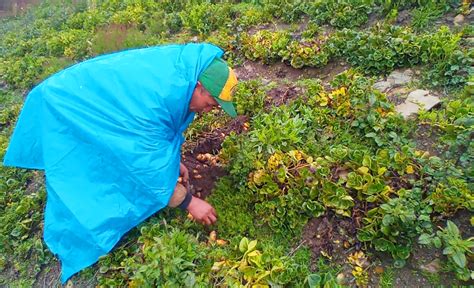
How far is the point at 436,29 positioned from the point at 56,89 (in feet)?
12.4

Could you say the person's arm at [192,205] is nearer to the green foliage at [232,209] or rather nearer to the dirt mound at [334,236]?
Answer: the green foliage at [232,209]

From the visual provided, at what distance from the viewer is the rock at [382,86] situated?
12.4 feet

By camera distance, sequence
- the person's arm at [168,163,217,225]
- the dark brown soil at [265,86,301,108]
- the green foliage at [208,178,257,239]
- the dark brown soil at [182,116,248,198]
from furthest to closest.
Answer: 1. the dark brown soil at [265,86,301,108]
2. the dark brown soil at [182,116,248,198]
3. the green foliage at [208,178,257,239]
4. the person's arm at [168,163,217,225]

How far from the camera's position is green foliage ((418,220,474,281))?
225cm

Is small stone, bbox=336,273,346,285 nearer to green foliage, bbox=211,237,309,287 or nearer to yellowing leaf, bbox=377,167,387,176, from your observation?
green foliage, bbox=211,237,309,287

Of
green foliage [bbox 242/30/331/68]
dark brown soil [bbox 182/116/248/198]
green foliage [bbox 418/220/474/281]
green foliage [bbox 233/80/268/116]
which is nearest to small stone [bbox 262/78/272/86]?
green foliage [bbox 242/30/331/68]

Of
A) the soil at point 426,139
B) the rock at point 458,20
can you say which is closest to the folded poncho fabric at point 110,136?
the soil at point 426,139

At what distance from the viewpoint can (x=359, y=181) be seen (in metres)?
2.74

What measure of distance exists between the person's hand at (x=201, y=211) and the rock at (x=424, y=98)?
6.47 feet

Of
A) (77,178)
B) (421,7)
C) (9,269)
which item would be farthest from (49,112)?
(421,7)

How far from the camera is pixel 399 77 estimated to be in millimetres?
3873

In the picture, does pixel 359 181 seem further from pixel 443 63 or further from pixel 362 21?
pixel 362 21

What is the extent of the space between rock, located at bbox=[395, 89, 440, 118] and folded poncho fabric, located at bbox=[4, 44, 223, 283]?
176cm

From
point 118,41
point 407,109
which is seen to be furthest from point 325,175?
point 118,41
